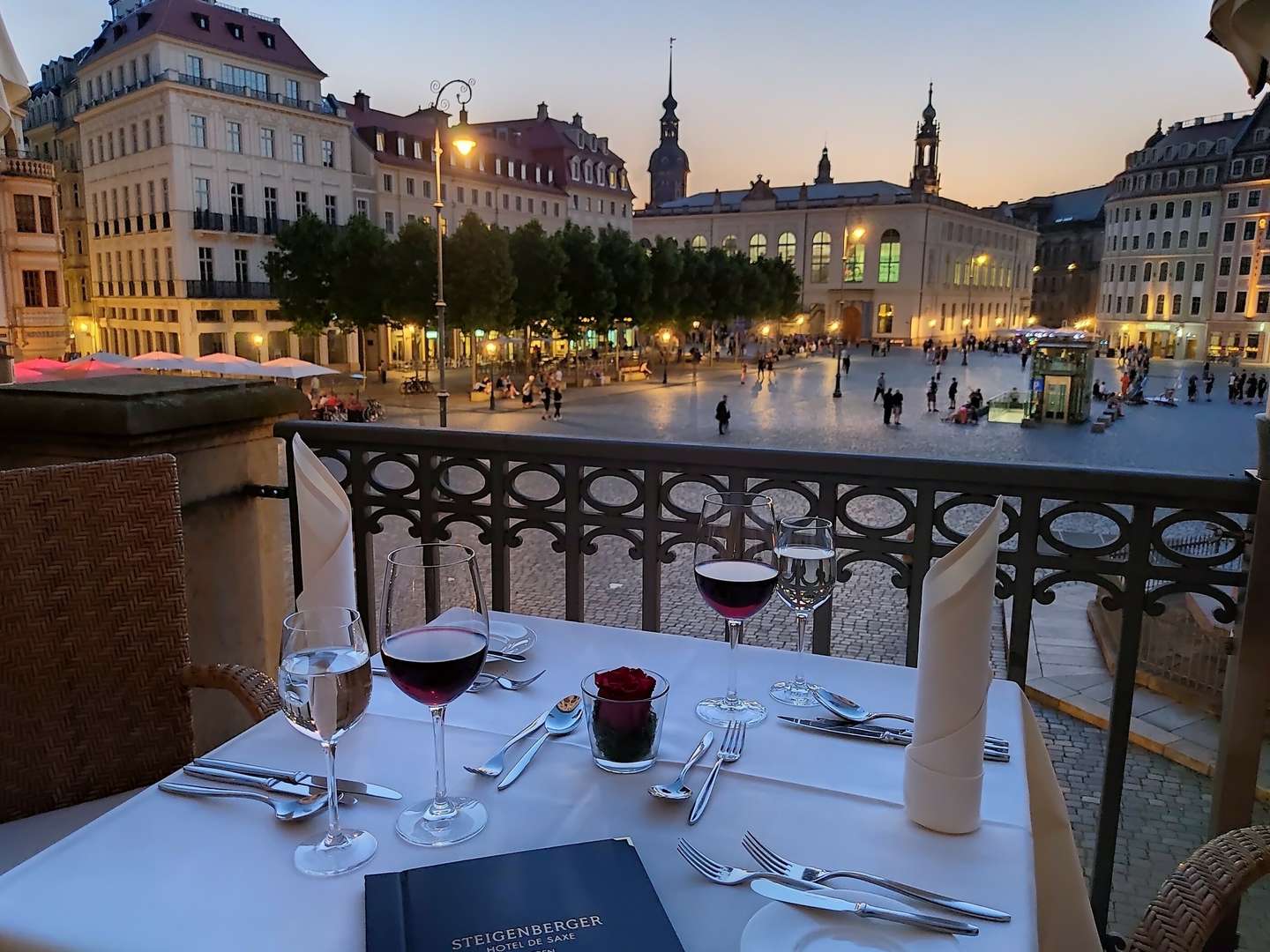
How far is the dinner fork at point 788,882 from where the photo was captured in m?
1.16

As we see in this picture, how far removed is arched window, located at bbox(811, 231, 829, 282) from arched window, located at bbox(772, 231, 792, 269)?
6.41 feet

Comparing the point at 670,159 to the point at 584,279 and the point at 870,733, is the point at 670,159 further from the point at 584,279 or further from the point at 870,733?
the point at 870,733

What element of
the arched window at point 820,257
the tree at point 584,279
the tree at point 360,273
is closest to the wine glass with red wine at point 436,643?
the tree at point 360,273

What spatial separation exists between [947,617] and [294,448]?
154 centimetres

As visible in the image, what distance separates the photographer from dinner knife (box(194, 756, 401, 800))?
149cm

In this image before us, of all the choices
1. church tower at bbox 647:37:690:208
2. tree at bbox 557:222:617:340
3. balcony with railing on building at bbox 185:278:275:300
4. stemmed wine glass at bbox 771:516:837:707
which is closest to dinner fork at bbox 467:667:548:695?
stemmed wine glass at bbox 771:516:837:707

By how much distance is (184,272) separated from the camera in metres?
41.5

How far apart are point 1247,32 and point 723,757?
2.37 meters

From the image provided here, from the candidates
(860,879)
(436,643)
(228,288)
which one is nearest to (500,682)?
(436,643)

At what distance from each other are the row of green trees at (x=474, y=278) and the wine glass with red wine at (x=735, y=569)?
33095mm

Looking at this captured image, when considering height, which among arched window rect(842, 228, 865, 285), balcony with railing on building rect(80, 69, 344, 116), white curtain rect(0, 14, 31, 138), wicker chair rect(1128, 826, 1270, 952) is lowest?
wicker chair rect(1128, 826, 1270, 952)

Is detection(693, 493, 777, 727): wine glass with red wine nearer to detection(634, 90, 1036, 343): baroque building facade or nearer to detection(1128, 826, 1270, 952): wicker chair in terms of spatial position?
detection(1128, 826, 1270, 952): wicker chair

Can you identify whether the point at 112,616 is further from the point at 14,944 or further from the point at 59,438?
the point at 14,944

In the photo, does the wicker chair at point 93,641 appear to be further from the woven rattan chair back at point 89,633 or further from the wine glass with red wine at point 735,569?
the wine glass with red wine at point 735,569
